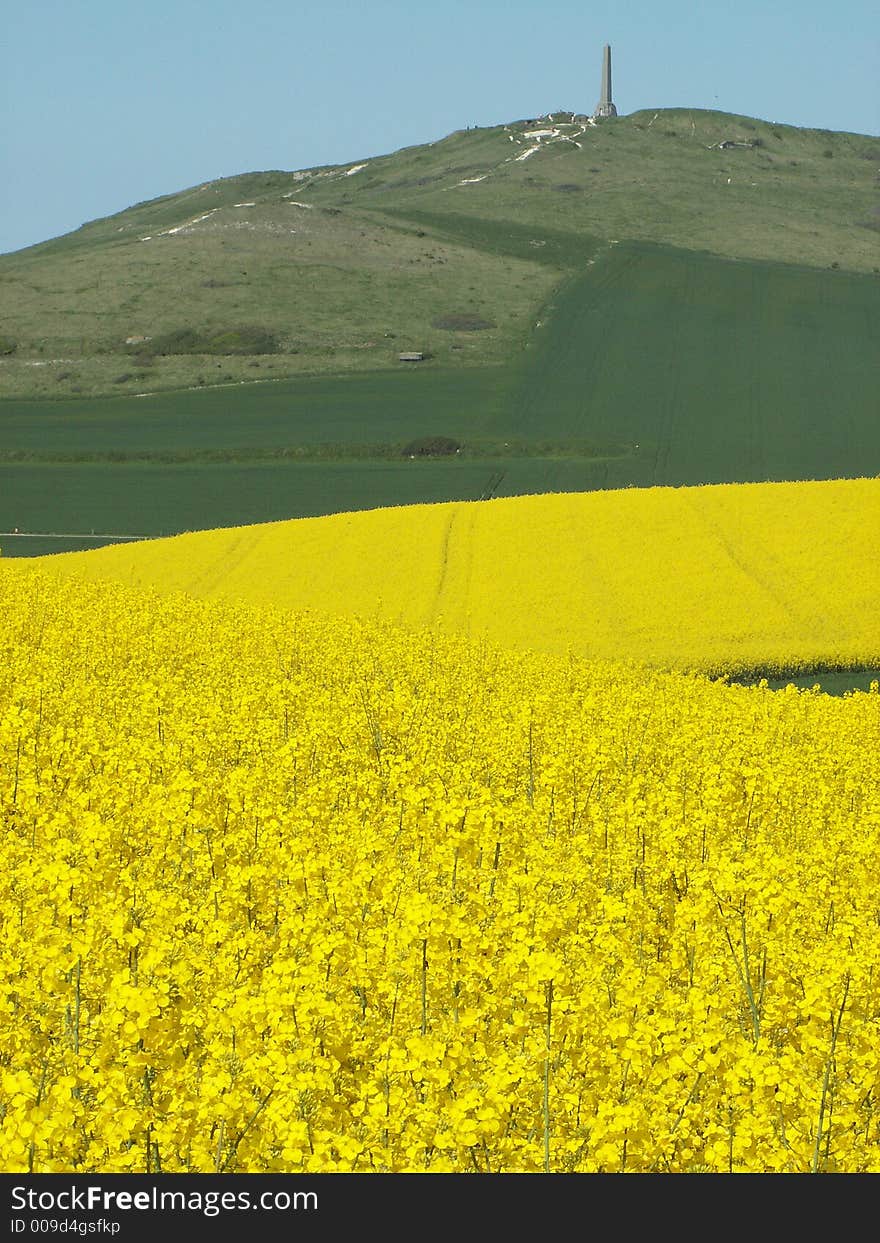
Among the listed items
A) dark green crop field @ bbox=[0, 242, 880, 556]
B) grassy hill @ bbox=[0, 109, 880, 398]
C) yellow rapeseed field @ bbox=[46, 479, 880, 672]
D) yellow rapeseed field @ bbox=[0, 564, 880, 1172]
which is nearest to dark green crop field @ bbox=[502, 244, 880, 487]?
dark green crop field @ bbox=[0, 242, 880, 556]

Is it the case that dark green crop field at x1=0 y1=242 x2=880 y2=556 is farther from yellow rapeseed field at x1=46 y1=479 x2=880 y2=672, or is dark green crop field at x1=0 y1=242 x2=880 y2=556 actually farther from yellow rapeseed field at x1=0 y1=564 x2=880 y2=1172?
yellow rapeseed field at x1=0 y1=564 x2=880 y2=1172

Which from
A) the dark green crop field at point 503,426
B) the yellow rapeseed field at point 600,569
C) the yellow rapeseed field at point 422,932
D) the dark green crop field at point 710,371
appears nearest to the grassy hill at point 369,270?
the dark green crop field at point 710,371

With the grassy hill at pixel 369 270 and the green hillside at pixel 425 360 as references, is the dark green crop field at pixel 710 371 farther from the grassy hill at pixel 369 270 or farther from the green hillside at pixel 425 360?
the grassy hill at pixel 369 270

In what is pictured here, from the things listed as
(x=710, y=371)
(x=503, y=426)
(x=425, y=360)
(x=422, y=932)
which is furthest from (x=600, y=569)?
(x=425, y=360)

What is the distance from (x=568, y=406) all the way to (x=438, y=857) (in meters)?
69.9

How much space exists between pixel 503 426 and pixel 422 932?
67.3 m

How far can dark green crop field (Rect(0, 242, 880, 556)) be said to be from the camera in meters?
60.4

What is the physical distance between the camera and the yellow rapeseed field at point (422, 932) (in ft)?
19.7

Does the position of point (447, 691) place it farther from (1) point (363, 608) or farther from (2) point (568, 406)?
(2) point (568, 406)

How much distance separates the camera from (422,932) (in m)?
7.04

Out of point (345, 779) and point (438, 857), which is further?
point (345, 779)

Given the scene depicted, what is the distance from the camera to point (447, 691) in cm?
1833

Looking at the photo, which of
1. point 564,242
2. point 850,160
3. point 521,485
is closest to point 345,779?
point 521,485

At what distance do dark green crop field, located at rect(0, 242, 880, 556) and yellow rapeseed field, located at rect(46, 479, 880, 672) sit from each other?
15295mm
